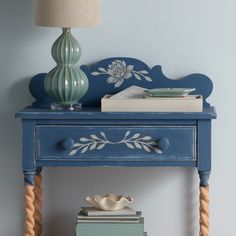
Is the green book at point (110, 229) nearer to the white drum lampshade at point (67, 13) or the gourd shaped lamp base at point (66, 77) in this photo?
the gourd shaped lamp base at point (66, 77)

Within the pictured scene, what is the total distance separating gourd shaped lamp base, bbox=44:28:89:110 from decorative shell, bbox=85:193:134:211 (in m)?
0.30

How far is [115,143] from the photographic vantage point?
2309mm

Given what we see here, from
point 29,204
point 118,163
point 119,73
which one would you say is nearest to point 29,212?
point 29,204

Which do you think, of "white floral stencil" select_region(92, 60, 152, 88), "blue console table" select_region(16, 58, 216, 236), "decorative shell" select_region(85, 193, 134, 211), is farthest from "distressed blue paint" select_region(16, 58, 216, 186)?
"white floral stencil" select_region(92, 60, 152, 88)

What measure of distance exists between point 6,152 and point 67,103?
14.7 inches

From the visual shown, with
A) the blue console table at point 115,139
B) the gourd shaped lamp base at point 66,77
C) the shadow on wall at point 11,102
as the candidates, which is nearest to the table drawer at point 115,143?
→ the blue console table at point 115,139

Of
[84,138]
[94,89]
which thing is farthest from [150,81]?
[84,138]

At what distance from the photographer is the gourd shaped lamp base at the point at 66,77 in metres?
2.36

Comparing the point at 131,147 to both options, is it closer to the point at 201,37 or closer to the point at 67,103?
the point at 67,103

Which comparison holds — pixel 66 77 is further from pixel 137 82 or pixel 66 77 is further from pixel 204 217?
pixel 204 217

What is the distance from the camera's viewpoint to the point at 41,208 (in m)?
2.61

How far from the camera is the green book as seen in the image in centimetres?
234

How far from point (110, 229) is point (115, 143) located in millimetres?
274

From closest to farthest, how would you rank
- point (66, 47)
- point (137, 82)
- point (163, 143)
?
point (163, 143) → point (66, 47) → point (137, 82)
